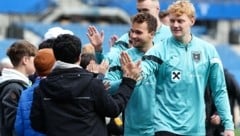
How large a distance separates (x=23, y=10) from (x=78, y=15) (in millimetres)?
2347

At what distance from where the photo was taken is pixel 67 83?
6.50m

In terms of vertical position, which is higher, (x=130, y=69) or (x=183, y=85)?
(x=130, y=69)

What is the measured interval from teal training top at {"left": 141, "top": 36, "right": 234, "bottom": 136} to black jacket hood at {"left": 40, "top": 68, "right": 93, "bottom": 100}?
1.16 m

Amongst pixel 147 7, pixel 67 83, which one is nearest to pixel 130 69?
pixel 67 83

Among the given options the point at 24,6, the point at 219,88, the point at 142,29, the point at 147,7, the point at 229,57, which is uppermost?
the point at 147,7

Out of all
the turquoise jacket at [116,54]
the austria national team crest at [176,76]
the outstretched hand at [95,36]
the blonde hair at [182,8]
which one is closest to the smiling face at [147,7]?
the turquoise jacket at [116,54]

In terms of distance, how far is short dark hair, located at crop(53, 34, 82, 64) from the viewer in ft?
21.2

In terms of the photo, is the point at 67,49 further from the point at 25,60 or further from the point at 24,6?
the point at 24,6

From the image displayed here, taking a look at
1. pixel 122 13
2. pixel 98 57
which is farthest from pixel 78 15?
pixel 98 57

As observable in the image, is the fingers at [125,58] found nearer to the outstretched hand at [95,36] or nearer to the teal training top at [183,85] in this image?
the teal training top at [183,85]

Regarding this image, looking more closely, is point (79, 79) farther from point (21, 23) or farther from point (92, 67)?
point (21, 23)

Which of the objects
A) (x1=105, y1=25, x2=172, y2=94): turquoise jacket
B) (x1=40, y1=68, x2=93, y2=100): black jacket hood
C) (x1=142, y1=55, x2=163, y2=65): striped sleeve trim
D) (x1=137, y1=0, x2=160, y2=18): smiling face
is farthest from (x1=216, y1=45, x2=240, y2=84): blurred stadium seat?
(x1=40, y1=68, x2=93, y2=100): black jacket hood

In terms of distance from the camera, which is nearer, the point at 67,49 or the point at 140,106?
the point at 67,49

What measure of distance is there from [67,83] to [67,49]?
24 cm
